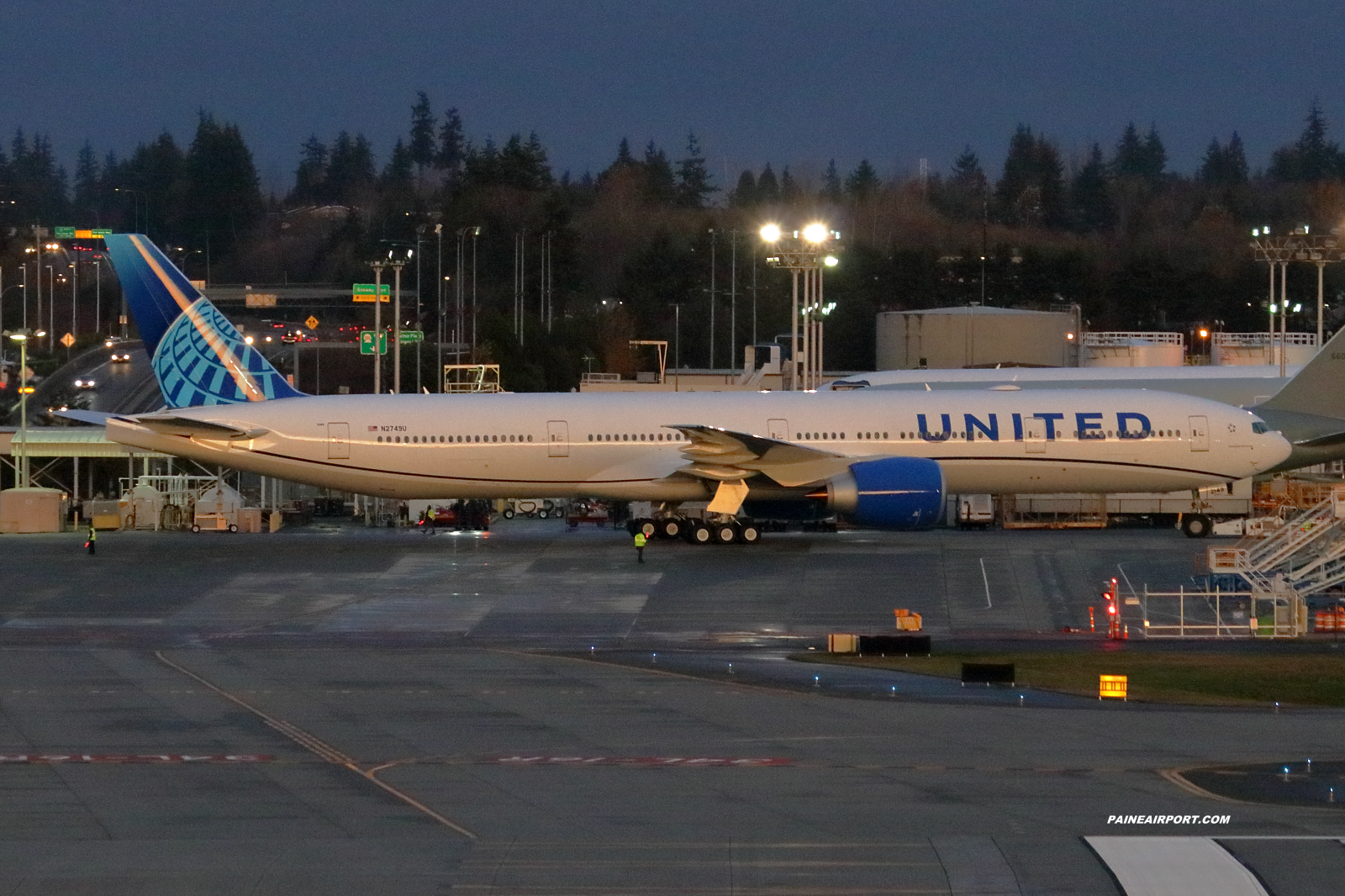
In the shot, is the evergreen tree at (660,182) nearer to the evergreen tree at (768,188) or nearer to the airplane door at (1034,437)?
the evergreen tree at (768,188)

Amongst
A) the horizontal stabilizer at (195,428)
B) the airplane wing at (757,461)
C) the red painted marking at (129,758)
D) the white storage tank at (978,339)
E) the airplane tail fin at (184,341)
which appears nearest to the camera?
the red painted marking at (129,758)

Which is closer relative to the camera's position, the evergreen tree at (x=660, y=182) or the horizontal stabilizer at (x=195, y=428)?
the horizontal stabilizer at (x=195, y=428)

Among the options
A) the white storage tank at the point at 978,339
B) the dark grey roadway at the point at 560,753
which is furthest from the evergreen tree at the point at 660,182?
the dark grey roadway at the point at 560,753

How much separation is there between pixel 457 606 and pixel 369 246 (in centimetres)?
13425

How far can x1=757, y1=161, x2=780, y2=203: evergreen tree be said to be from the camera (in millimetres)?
170375

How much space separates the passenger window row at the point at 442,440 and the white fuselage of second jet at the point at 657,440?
0.03 meters

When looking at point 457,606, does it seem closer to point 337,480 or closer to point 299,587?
point 299,587

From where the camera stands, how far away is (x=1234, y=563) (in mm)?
32438

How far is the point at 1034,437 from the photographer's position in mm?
40281

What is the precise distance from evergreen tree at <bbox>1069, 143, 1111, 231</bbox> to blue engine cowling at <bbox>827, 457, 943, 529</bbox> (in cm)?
12730

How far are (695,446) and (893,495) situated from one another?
192 inches

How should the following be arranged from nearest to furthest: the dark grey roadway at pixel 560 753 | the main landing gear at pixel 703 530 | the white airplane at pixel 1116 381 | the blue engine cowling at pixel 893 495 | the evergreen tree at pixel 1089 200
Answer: the dark grey roadway at pixel 560 753
the blue engine cowling at pixel 893 495
the main landing gear at pixel 703 530
the white airplane at pixel 1116 381
the evergreen tree at pixel 1089 200

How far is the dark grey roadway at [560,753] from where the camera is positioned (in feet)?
43.0

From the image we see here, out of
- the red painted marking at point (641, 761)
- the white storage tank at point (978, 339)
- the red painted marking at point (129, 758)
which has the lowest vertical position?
the red painted marking at point (129, 758)
